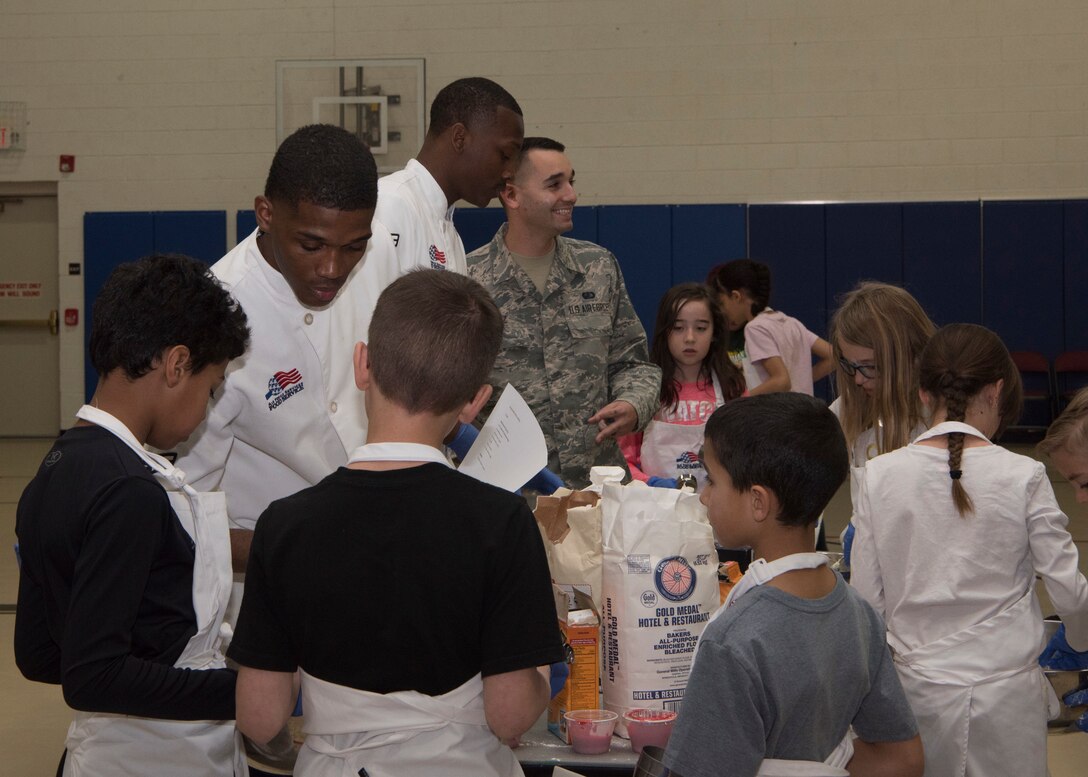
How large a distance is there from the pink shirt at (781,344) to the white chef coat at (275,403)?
3397mm

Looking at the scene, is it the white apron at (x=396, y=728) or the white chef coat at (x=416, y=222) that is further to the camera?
the white chef coat at (x=416, y=222)

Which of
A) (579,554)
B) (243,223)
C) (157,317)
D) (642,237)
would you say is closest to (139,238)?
(243,223)

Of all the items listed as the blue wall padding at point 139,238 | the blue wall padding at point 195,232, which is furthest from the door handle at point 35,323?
the blue wall padding at point 195,232

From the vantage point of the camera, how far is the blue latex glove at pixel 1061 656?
2164 millimetres

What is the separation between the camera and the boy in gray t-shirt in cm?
133

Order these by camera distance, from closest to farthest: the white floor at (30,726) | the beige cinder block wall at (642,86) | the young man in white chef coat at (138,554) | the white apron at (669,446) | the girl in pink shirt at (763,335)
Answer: the young man in white chef coat at (138,554), the white floor at (30,726), the white apron at (669,446), the girl in pink shirt at (763,335), the beige cinder block wall at (642,86)

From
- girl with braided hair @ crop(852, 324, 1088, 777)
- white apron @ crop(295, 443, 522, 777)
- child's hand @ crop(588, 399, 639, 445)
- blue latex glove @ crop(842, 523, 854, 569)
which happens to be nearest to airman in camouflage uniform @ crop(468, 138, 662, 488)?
child's hand @ crop(588, 399, 639, 445)

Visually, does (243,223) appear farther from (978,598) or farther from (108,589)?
(108,589)

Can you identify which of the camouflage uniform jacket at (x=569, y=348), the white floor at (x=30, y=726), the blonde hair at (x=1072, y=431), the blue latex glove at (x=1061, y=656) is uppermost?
the camouflage uniform jacket at (x=569, y=348)

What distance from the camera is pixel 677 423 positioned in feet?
12.3

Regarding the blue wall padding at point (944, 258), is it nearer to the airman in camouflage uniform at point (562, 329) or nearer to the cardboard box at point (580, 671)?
the airman in camouflage uniform at point (562, 329)

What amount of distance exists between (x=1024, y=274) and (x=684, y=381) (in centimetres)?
609

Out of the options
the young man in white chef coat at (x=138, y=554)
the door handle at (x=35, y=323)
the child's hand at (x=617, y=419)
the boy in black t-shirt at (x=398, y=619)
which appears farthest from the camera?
the door handle at (x=35, y=323)

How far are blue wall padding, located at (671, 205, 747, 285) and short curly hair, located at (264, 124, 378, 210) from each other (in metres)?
7.22
